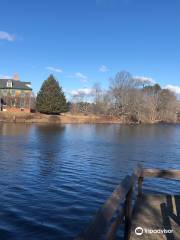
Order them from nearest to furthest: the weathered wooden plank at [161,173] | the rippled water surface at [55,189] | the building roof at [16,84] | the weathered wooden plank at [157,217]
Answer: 1. the weathered wooden plank at [157,217]
2. the weathered wooden plank at [161,173]
3. the rippled water surface at [55,189]
4. the building roof at [16,84]

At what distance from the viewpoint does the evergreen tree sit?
93750 millimetres

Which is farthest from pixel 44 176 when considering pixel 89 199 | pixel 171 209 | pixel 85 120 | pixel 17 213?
pixel 85 120

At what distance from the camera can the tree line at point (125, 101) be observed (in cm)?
9531

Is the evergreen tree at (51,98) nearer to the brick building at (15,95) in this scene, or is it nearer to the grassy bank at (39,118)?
the grassy bank at (39,118)

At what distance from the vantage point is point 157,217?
8.27 metres

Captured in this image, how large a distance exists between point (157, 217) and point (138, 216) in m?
0.46

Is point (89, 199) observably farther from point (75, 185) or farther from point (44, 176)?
point (44, 176)

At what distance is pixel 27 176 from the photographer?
18156 mm

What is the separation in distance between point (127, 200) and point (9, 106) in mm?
93272

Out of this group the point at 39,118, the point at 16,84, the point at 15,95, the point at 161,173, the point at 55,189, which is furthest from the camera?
the point at 16,84

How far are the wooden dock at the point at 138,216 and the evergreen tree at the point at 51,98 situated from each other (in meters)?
84.6

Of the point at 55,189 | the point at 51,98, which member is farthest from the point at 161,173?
the point at 51,98

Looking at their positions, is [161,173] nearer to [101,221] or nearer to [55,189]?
[101,221]

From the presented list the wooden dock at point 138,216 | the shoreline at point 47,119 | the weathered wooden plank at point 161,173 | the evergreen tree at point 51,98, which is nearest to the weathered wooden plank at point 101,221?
the wooden dock at point 138,216
